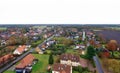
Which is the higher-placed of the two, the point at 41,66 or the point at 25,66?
the point at 25,66

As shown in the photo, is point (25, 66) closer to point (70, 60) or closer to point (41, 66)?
point (41, 66)

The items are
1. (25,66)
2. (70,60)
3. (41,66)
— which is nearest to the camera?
(25,66)

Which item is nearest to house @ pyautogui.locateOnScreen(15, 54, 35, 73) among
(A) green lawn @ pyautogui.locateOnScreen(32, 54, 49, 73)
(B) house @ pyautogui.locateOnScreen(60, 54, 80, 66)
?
(A) green lawn @ pyautogui.locateOnScreen(32, 54, 49, 73)

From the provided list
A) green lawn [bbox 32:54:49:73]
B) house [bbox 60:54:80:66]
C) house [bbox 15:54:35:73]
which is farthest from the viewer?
house [bbox 60:54:80:66]

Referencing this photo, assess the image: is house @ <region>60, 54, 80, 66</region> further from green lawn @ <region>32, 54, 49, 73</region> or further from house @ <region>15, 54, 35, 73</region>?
house @ <region>15, 54, 35, 73</region>

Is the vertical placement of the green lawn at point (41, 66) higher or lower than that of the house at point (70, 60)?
lower

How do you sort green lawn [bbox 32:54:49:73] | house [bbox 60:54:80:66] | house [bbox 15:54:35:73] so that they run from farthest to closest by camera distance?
1. house [bbox 60:54:80:66]
2. green lawn [bbox 32:54:49:73]
3. house [bbox 15:54:35:73]

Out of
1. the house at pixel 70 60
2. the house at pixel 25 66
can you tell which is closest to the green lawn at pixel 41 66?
the house at pixel 25 66

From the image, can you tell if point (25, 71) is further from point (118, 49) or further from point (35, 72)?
point (118, 49)

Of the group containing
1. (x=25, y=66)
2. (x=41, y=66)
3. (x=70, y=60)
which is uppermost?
(x=70, y=60)

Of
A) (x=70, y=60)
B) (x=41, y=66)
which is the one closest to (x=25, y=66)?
(x=41, y=66)

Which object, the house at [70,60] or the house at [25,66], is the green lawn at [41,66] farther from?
the house at [70,60]
